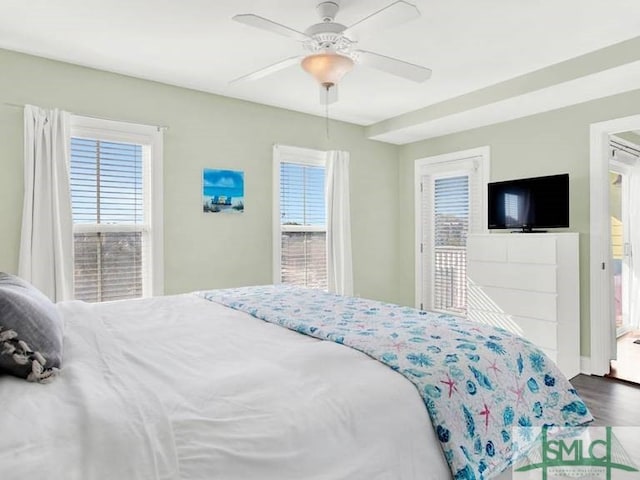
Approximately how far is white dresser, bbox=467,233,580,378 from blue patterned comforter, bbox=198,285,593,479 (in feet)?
6.18

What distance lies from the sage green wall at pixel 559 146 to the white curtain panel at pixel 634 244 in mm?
1608

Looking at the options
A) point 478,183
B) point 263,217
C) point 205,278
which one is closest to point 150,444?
point 205,278

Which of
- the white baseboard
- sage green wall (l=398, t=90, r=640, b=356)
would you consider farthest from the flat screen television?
the white baseboard

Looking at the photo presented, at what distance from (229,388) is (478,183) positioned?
4.13m

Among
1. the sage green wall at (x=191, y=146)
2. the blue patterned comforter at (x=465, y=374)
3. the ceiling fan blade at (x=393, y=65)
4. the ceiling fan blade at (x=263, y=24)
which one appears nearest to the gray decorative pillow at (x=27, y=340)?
the blue patterned comforter at (x=465, y=374)

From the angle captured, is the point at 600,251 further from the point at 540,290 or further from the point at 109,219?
the point at 109,219

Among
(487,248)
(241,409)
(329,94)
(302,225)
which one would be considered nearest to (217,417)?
(241,409)

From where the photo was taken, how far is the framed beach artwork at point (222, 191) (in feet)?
12.8

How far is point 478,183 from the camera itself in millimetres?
4586

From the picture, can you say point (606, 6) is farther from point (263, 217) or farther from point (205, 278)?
point (205, 278)

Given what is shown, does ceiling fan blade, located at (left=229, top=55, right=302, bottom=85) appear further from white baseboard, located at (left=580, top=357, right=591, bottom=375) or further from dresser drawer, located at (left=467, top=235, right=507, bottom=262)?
white baseboard, located at (left=580, top=357, right=591, bottom=375)

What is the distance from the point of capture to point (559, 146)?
386cm

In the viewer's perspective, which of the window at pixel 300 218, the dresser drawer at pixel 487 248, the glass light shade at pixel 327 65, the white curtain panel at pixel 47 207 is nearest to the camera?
the glass light shade at pixel 327 65

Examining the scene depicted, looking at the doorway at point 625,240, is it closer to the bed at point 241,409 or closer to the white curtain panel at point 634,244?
the white curtain panel at point 634,244
